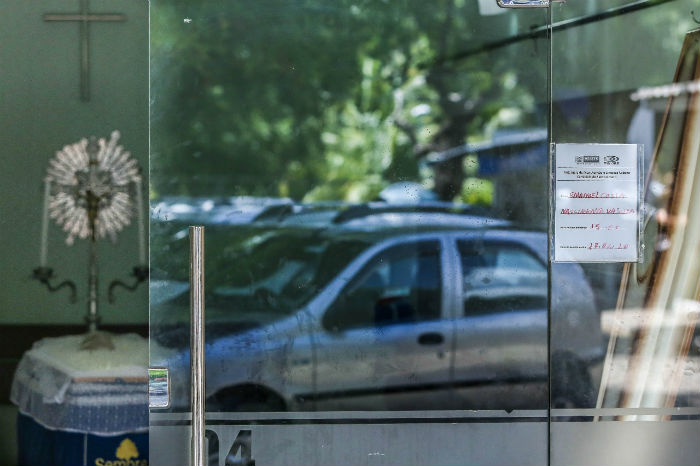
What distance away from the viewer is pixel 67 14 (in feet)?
13.3

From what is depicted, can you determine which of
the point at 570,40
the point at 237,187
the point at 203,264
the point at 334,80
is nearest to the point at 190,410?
the point at 203,264

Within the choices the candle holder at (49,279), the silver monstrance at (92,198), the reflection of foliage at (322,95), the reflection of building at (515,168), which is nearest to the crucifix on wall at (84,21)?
the silver monstrance at (92,198)

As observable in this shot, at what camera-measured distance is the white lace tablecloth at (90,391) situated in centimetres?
404

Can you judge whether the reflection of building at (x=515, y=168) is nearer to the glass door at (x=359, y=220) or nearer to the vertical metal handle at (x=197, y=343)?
the glass door at (x=359, y=220)

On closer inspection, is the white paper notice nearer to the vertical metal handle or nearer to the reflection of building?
the reflection of building

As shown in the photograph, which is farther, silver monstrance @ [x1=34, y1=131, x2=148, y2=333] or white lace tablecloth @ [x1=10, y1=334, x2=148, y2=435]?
silver monstrance @ [x1=34, y1=131, x2=148, y2=333]

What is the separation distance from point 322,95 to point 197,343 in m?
0.86

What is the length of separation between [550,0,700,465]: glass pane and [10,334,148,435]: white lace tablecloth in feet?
5.72

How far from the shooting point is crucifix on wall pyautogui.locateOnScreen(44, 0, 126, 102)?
4.05 metres

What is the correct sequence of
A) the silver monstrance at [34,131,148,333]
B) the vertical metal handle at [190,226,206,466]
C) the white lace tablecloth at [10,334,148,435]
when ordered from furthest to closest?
1. the silver monstrance at [34,131,148,333]
2. the white lace tablecloth at [10,334,148,435]
3. the vertical metal handle at [190,226,206,466]

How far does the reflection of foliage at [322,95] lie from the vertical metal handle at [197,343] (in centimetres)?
34

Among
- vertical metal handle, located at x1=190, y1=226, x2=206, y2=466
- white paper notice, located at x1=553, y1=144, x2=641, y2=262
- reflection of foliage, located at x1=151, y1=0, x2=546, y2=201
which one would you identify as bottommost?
vertical metal handle, located at x1=190, y1=226, x2=206, y2=466

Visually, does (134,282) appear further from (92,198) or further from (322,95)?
(322,95)

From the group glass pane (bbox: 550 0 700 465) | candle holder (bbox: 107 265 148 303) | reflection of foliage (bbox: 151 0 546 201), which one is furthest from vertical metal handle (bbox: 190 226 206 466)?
candle holder (bbox: 107 265 148 303)
